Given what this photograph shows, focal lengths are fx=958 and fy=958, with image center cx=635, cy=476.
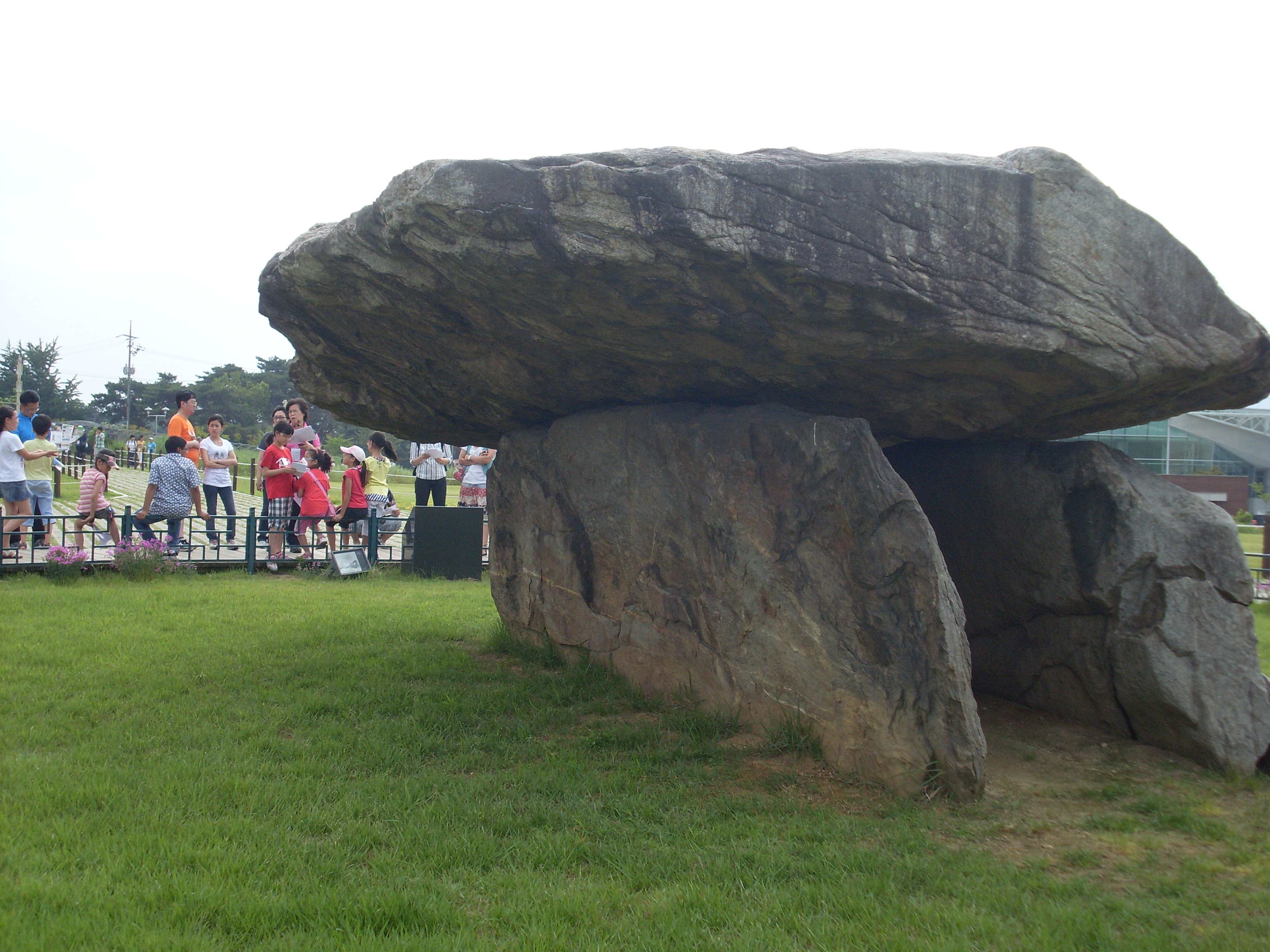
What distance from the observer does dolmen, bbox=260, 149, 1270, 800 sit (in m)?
4.52

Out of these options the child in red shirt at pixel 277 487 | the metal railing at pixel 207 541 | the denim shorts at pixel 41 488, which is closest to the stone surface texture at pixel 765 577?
the metal railing at pixel 207 541

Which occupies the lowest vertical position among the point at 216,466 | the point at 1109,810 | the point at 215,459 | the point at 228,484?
the point at 1109,810

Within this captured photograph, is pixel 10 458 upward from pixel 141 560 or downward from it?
upward

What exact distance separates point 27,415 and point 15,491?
1.29 meters

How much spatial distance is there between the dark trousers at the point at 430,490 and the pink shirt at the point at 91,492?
397cm

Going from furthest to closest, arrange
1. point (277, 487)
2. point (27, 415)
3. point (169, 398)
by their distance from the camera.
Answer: point (169, 398), point (277, 487), point (27, 415)

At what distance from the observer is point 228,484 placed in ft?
43.2

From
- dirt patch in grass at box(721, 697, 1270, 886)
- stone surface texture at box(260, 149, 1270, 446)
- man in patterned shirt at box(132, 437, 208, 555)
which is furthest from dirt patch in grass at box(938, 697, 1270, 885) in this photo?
man in patterned shirt at box(132, 437, 208, 555)

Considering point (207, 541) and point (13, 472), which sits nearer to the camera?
point (13, 472)

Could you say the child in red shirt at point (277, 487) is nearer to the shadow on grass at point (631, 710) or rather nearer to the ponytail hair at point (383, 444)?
the ponytail hair at point (383, 444)

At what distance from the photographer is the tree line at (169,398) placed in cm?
5288

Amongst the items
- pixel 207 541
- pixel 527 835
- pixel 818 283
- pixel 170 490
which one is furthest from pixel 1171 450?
pixel 527 835

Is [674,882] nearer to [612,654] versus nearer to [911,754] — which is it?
[911,754]

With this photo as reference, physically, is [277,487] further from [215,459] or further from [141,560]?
[141,560]
